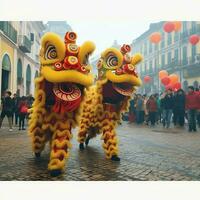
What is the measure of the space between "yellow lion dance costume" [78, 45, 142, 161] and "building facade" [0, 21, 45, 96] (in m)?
8.92

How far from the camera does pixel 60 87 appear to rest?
4117mm

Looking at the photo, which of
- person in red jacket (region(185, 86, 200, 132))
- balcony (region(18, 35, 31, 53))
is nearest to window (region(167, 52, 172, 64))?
balcony (region(18, 35, 31, 53))

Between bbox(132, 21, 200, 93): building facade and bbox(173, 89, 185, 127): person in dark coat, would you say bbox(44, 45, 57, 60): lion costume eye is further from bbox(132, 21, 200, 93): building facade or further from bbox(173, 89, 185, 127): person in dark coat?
bbox(132, 21, 200, 93): building facade

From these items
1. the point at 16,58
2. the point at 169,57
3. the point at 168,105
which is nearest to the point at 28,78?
the point at 16,58

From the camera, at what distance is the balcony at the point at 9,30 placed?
46.3ft

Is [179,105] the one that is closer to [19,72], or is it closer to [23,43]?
[19,72]

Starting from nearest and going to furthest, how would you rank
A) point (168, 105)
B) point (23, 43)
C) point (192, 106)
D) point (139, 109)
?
point (192, 106) < point (168, 105) < point (139, 109) < point (23, 43)

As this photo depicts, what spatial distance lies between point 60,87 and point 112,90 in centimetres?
136

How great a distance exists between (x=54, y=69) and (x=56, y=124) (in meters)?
0.68

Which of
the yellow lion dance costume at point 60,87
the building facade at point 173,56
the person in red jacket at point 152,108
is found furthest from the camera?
the building facade at point 173,56

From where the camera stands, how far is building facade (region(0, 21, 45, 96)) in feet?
47.9

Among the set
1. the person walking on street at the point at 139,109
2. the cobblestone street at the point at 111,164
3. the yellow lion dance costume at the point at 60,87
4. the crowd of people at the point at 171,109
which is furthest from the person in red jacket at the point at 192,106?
the yellow lion dance costume at the point at 60,87

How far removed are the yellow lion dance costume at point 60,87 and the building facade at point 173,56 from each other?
1894cm

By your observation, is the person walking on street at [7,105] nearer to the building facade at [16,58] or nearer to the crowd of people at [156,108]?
the crowd of people at [156,108]
